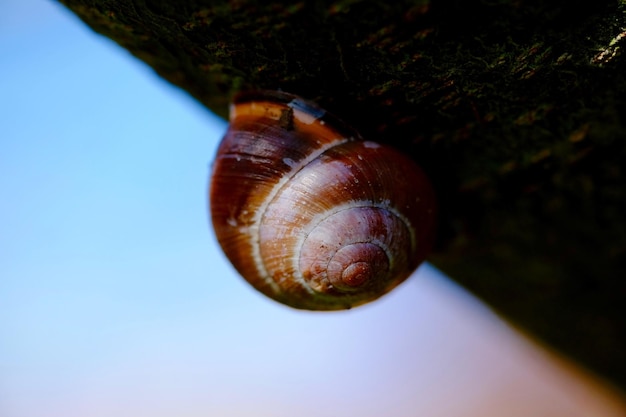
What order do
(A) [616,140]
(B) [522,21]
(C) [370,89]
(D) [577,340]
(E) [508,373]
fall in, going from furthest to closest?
1. (E) [508,373]
2. (D) [577,340]
3. (A) [616,140]
4. (C) [370,89]
5. (B) [522,21]

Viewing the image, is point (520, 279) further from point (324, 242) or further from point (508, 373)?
point (508, 373)

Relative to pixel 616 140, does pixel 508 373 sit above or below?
below

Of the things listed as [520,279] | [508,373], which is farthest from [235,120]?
[508,373]

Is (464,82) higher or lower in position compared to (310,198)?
higher

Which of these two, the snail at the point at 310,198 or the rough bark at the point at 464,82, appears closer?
the rough bark at the point at 464,82
